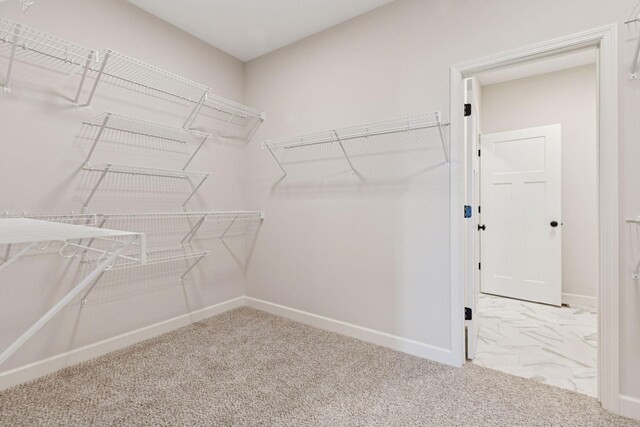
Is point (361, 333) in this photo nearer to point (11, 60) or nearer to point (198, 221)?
point (198, 221)

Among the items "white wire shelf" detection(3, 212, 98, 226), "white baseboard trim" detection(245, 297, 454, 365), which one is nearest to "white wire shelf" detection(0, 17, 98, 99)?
"white wire shelf" detection(3, 212, 98, 226)

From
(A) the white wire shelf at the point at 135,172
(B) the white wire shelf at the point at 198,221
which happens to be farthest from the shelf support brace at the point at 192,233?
(A) the white wire shelf at the point at 135,172

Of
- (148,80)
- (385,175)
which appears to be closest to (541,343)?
(385,175)

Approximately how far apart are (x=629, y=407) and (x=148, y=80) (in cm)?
346

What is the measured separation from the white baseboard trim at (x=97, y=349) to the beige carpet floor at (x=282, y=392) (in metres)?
0.06

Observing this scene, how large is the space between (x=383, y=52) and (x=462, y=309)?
1.85 m

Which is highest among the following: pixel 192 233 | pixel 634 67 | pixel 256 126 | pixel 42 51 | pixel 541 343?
pixel 42 51

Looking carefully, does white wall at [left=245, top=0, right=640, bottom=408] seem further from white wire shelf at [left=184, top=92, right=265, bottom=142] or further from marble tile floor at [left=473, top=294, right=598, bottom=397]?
marble tile floor at [left=473, top=294, right=598, bottom=397]

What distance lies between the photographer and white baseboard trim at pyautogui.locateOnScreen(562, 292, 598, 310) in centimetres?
320

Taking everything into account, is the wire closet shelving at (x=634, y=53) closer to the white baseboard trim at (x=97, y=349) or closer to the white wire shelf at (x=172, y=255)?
the white wire shelf at (x=172, y=255)

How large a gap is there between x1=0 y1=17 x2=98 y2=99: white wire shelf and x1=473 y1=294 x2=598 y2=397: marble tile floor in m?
3.12

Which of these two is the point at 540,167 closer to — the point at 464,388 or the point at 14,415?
the point at 464,388

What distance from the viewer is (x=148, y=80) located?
237cm

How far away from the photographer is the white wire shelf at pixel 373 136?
2.09 metres
